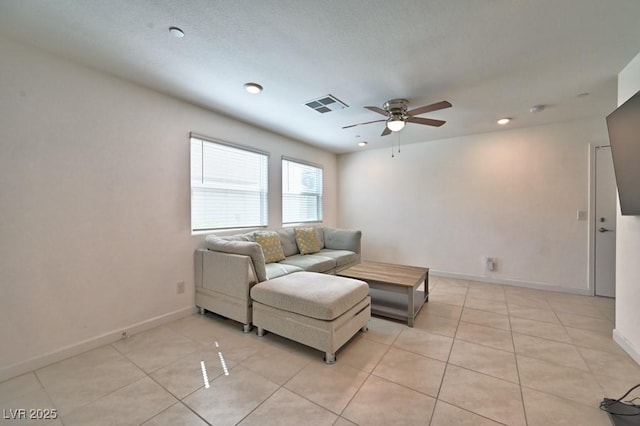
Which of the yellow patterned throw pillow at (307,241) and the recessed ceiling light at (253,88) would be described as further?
the yellow patterned throw pillow at (307,241)

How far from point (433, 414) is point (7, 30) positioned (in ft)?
12.8

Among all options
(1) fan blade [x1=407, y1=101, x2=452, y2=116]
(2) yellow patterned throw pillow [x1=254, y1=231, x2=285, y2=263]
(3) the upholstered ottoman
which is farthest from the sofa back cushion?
(1) fan blade [x1=407, y1=101, x2=452, y2=116]

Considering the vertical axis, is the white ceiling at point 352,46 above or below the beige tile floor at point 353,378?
above

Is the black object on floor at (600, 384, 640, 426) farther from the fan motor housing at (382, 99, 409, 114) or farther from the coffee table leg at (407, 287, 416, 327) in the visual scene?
the fan motor housing at (382, 99, 409, 114)

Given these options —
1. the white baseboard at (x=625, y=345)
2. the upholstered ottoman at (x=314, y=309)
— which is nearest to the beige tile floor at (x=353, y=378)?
the white baseboard at (x=625, y=345)

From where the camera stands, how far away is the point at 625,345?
2.17 metres

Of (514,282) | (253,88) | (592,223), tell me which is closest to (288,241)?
(253,88)

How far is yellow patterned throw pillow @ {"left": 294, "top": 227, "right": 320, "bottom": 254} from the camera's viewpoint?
4.17 metres

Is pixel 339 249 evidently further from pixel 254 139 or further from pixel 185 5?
pixel 185 5

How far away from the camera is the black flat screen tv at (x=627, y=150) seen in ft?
5.99

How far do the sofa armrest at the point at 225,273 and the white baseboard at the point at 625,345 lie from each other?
131 inches

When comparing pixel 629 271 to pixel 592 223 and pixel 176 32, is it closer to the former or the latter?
pixel 592 223

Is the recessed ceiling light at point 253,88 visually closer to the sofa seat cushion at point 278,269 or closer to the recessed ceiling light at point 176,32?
the recessed ceiling light at point 176,32

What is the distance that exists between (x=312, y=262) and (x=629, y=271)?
10.4 feet
